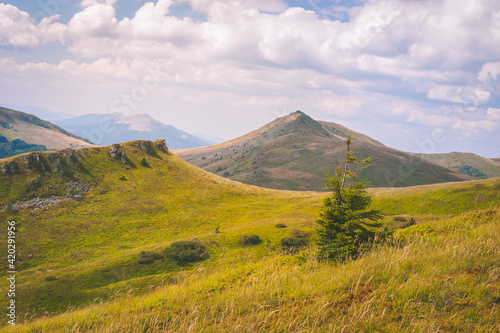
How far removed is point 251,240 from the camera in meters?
54.6

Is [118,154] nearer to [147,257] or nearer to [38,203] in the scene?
[38,203]

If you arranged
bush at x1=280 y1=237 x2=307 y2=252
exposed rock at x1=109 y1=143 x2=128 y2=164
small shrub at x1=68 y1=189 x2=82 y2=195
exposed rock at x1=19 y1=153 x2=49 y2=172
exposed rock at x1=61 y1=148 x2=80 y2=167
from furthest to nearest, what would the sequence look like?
exposed rock at x1=109 y1=143 x2=128 y2=164 < exposed rock at x1=61 y1=148 x2=80 y2=167 < small shrub at x1=68 y1=189 x2=82 y2=195 < exposed rock at x1=19 y1=153 x2=49 y2=172 < bush at x1=280 y1=237 x2=307 y2=252

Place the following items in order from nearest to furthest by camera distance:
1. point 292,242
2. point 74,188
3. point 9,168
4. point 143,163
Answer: point 292,242
point 9,168
point 74,188
point 143,163

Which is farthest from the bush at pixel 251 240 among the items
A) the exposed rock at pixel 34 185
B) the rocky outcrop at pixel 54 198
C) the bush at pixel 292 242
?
the exposed rock at pixel 34 185

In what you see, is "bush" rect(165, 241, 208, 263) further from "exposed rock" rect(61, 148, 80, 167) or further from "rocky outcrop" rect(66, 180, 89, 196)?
"exposed rock" rect(61, 148, 80, 167)

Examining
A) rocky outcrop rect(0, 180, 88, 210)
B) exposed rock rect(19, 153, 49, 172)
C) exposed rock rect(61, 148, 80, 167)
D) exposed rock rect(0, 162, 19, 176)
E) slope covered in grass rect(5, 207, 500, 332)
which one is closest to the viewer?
slope covered in grass rect(5, 207, 500, 332)

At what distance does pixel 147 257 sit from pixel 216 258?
45.3 ft

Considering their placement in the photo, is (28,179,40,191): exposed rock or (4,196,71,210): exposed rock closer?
(4,196,71,210): exposed rock

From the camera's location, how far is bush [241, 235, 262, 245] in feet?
178

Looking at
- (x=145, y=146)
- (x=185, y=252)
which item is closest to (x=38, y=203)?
(x=185, y=252)

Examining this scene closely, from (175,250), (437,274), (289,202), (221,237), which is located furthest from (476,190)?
(437,274)

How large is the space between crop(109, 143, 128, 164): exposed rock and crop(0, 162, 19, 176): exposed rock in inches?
1270

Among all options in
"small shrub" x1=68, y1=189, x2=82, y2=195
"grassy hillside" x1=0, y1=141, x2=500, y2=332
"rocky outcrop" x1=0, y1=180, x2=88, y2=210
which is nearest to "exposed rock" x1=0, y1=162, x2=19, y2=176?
"grassy hillside" x1=0, y1=141, x2=500, y2=332

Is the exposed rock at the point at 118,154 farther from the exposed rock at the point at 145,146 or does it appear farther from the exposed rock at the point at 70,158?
the exposed rock at the point at 70,158
